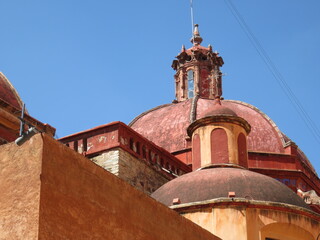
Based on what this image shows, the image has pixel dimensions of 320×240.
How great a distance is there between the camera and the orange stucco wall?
7.54 metres

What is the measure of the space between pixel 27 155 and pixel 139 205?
2.17 metres

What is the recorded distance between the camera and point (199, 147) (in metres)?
17.3

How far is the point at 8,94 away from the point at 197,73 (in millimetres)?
15654

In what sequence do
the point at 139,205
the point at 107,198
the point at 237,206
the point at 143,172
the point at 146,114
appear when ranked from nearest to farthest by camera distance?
1. the point at 107,198
2. the point at 139,205
3. the point at 237,206
4. the point at 143,172
5. the point at 146,114

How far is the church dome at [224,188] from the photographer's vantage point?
14.2 metres

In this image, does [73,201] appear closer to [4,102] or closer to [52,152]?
[52,152]

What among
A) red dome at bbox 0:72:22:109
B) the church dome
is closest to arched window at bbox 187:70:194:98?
red dome at bbox 0:72:22:109

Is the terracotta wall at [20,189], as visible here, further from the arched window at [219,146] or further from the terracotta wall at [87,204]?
the arched window at [219,146]

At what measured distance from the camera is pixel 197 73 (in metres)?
31.2

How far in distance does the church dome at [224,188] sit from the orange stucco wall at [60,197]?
508 cm

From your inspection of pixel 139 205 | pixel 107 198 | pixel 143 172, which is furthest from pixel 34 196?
pixel 143 172

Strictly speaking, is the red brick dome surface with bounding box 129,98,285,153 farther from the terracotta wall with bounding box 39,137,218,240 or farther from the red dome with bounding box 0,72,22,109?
the terracotta wall with bounding box 39,137,218,240

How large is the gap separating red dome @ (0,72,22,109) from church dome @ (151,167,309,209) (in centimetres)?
408

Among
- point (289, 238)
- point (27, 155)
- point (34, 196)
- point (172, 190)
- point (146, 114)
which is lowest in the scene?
point (34, 196)
